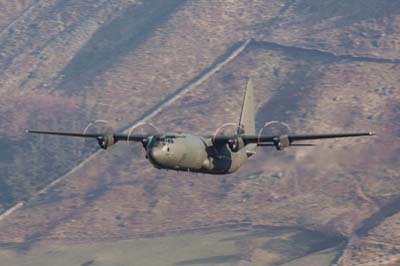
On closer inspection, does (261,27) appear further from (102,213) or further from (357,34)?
(102,213)

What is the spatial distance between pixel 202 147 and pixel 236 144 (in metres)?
2.39

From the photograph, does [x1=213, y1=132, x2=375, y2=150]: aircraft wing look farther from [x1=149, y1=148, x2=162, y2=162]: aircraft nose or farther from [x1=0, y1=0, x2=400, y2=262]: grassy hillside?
[x1=0, y1=0, x2=400, y2=262]: grassy hillside

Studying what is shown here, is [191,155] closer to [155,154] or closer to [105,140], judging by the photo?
[155,154]

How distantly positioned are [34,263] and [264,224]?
27891 millimetres

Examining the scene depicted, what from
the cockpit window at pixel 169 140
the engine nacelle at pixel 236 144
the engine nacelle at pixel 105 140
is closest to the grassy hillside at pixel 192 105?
the engine nacelle at pixel 236 144

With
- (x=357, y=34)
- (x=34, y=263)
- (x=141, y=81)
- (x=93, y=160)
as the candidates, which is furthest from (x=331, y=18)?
(x=34, y=263)

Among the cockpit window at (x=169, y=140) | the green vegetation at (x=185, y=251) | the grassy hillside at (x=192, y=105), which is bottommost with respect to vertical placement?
the green vegetation at (x=185, y=251)

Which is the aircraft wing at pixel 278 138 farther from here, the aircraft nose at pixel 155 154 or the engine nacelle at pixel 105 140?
the engine nacelle at pixel 105 140

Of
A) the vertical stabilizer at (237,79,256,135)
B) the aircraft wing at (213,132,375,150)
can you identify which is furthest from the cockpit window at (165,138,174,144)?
the vertical stabilizer at (237,79,256,135)

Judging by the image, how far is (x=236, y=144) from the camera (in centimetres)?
6334

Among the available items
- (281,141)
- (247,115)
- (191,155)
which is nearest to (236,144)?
(281,141)

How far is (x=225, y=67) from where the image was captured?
145375mm

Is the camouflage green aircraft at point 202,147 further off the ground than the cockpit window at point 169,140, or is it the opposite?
the cockpit window at point 169,140

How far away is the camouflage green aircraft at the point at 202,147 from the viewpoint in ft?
196
